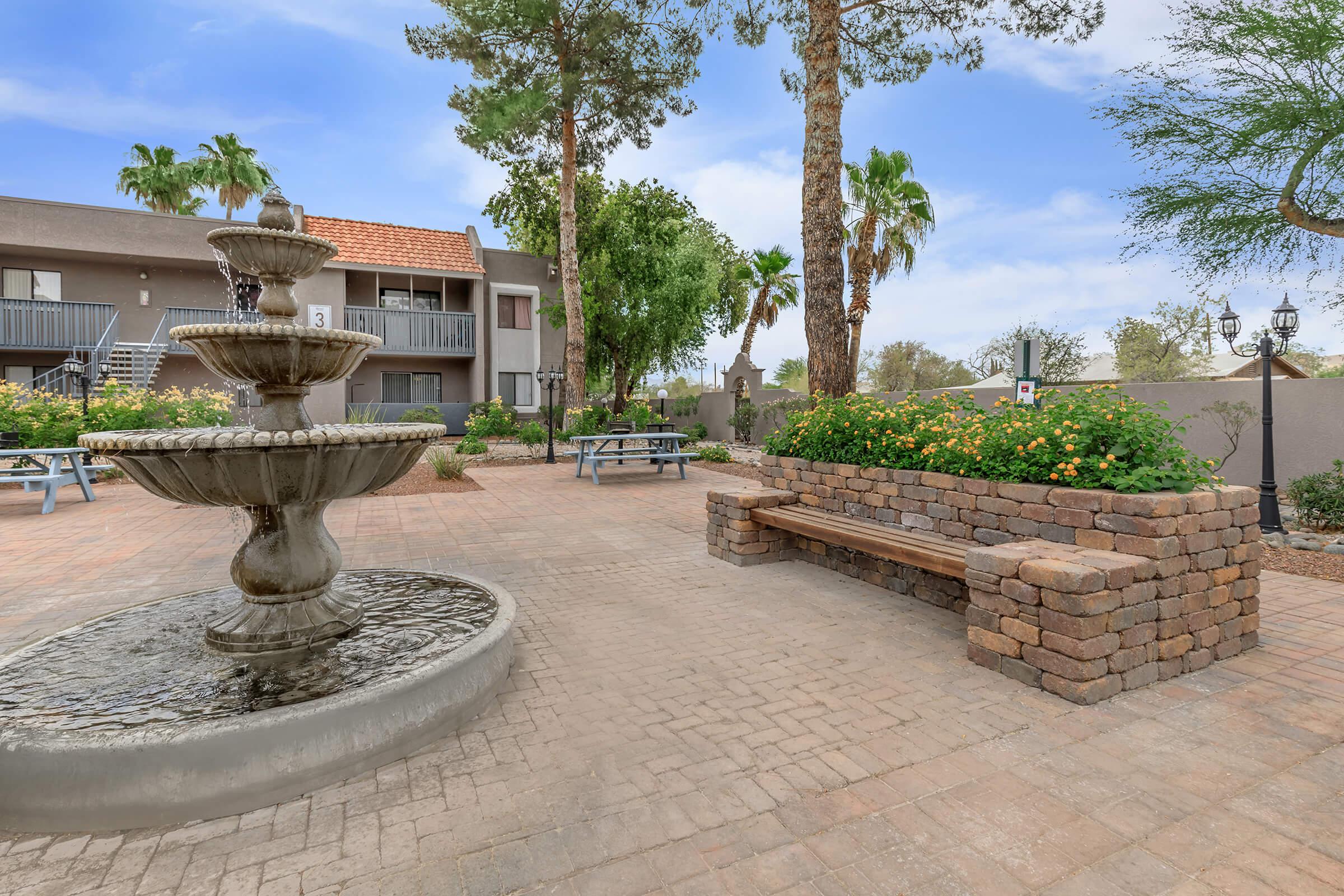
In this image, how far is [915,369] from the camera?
1697 inches

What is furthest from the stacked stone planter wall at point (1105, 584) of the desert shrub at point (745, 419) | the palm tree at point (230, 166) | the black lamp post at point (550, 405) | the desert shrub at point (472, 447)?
the palm tree at point (230, 166)

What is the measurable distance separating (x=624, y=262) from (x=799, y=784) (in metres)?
23.1

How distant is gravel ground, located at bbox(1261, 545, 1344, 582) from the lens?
565cm

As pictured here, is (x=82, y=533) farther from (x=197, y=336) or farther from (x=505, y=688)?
(x=505, y=688)

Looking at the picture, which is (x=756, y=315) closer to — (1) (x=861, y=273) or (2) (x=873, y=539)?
(1) (x=861, y=273)

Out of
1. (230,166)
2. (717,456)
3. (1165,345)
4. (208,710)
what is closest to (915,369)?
(1165,345)

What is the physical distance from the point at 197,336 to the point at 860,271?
66.5 ft

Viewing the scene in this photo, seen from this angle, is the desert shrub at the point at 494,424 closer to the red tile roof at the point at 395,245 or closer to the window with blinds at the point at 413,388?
the window with blinds at the point at 413,388

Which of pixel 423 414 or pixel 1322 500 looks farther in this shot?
pixel 423 414

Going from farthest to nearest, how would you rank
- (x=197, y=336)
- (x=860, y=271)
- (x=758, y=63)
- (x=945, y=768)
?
(x=860, y=271) < (x=758, y=63) < (x=197, y=336) < (x=945, y=768)

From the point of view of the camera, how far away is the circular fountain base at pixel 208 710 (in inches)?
89.5

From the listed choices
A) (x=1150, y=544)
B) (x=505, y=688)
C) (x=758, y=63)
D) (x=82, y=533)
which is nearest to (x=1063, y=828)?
(x=1150, y=544)

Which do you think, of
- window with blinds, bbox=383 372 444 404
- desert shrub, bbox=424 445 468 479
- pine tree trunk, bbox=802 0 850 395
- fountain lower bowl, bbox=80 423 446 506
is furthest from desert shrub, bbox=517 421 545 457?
fountain lower bowl, bbox=80 423 446 506

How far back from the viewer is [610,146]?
19.6 metres
